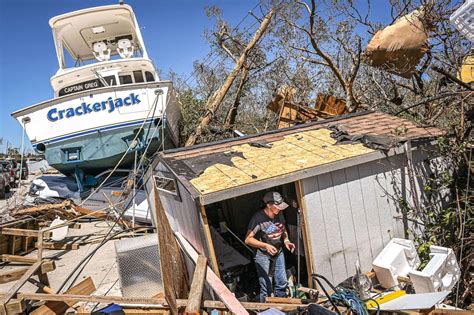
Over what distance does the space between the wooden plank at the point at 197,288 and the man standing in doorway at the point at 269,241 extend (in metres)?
0.77

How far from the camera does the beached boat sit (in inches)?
455

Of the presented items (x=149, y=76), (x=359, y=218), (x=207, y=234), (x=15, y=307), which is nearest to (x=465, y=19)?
(x=359, y=218)

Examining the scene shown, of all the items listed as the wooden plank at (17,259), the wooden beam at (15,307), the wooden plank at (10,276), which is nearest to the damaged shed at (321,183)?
the wooden beam at (15,307)

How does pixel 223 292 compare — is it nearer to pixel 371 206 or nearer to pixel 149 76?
pixel 371 206

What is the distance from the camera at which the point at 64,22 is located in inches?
503

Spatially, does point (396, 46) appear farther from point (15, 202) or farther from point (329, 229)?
point (15, 202)

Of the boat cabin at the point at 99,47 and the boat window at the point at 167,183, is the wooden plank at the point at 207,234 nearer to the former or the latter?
the boat window at the point at 167,183

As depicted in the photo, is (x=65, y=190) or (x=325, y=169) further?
(x=65, y=190)

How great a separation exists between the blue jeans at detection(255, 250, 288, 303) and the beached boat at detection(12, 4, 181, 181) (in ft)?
21.2

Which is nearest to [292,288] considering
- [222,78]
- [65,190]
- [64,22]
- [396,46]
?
[396,46]

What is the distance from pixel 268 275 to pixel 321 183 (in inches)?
65.1

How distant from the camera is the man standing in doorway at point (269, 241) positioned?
5355mm

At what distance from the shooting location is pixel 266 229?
17.7 feet

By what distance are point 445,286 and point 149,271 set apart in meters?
4.91
